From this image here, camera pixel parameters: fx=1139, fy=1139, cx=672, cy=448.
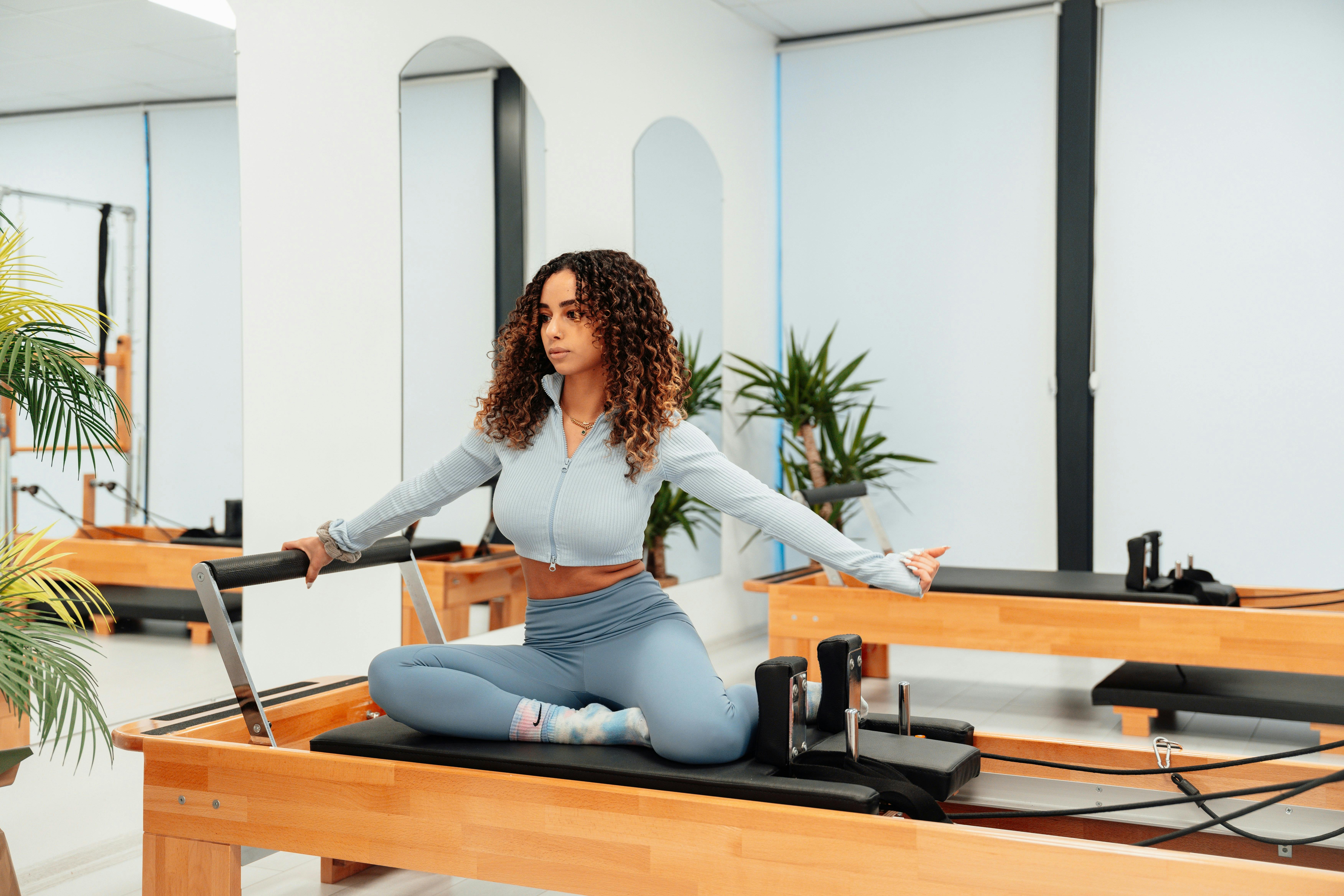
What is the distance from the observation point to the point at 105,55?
A: 2.82 meters

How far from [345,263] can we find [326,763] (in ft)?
6.20

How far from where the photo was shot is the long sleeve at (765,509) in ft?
6.14

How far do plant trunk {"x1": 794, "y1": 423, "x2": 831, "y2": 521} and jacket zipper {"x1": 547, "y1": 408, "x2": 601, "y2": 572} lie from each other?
136 inches

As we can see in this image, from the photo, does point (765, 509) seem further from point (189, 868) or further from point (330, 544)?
point (189, 868)

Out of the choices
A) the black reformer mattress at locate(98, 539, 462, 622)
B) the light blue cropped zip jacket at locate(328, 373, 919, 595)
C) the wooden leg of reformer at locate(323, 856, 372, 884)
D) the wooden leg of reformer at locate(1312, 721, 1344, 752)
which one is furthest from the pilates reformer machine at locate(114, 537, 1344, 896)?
the wooden leg of reformer at locate(1312, 721, 1344, 752)

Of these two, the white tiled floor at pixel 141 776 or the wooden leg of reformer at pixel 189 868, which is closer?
the wooden leg of reformer at pixel 189 868

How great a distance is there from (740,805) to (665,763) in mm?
197

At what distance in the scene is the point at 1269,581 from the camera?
523 centimetres

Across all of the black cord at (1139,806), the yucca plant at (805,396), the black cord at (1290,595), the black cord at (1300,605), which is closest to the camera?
the black cord at (1139,806)

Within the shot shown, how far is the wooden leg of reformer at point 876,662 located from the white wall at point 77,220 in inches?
115

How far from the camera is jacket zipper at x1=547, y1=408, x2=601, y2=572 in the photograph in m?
2.05

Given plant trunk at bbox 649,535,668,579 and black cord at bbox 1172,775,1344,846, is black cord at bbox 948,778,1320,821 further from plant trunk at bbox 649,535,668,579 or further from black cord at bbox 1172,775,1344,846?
plant trunk at bbox 649,535,668,579

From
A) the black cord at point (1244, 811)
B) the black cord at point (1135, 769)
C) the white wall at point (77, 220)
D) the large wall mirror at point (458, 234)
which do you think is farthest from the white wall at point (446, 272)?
the black cord at point (1244, 811)

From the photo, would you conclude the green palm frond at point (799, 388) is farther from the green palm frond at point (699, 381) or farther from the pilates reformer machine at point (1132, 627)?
the pilates reformer machine at point (1132, 627)
